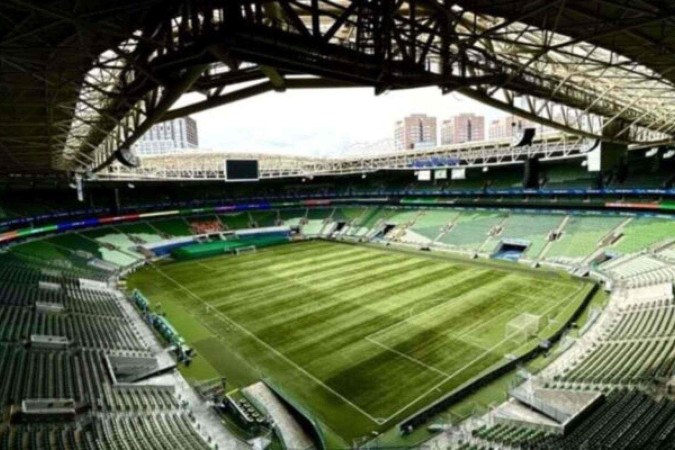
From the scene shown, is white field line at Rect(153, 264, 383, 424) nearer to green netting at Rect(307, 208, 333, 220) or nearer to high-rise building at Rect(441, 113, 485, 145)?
green netting at Rect(307, 208, 333, 220)

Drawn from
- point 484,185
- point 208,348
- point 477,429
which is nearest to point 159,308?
point 208,348

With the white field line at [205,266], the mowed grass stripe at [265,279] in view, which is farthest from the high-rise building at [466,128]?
the white field line at [205,266]

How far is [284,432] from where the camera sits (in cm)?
1559

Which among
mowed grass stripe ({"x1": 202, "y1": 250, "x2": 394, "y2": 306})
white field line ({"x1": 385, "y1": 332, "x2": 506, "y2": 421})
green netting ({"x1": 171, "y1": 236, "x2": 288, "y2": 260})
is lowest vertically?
white field line ({"x1": 385, "y1": 332, "x2": 506, "y2": 421})

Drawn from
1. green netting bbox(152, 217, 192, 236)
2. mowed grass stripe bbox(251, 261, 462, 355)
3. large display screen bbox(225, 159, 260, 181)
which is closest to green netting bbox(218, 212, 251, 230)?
green netting bbox(152, 217, 192, 236)

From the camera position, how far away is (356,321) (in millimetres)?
25828

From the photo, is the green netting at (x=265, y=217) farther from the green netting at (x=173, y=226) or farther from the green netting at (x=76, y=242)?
the green netting at (x=76, y=242)

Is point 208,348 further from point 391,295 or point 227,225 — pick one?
point 227,225

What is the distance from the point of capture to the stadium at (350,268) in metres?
12.5

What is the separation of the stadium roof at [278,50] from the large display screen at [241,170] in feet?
96.0

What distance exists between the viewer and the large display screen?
2071 inches

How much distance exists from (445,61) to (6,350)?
21447 mm

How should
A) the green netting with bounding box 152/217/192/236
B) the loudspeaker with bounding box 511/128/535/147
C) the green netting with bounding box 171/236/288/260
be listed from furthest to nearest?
1. the green netting with bounding box 152/217/192/236
2. the green netting with bounding box 171/236/288/260
3. the loudspeaker with bounding box 511/128/535/147

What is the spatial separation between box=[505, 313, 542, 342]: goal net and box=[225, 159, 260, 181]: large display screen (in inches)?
1468
